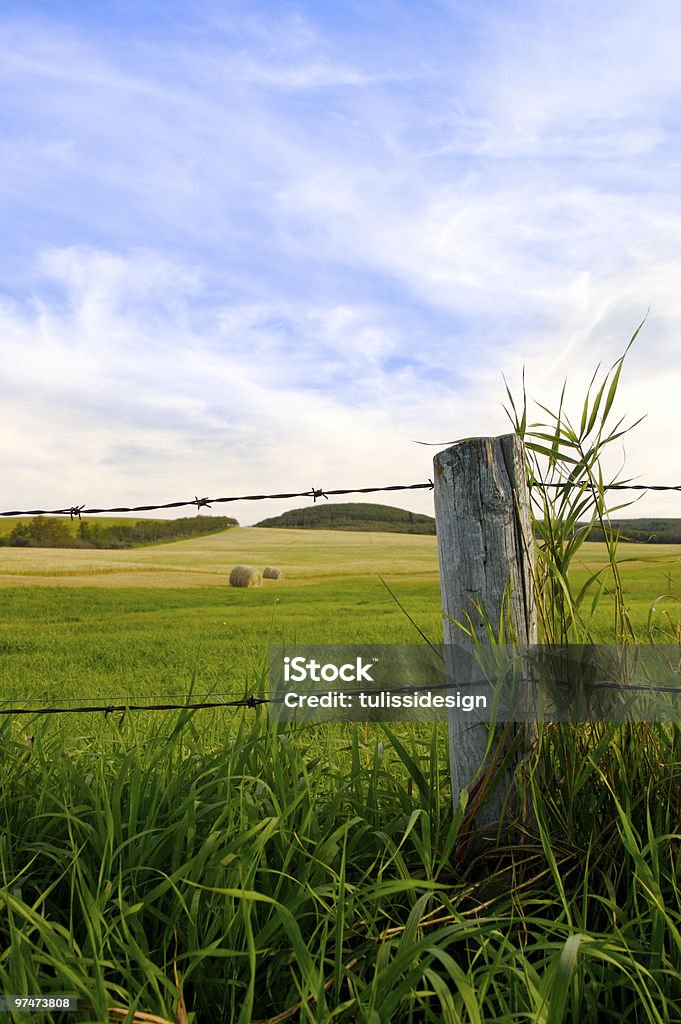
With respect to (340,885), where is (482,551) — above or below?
above

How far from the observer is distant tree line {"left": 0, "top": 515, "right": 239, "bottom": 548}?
2594cm

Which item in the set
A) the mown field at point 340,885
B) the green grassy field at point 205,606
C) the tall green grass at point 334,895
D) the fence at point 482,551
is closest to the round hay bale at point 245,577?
the green grassy field at point 205,606

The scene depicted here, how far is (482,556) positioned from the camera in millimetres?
2172

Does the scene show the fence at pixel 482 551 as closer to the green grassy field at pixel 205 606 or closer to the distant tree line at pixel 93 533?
the green grassy field at pixel 205 606

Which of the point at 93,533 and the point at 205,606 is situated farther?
the point at 93,533

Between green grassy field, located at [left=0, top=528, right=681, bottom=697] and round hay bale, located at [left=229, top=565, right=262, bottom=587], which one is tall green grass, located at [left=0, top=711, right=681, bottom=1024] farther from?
round hay bale, located at [left=229, top=565, right=262, bottom=587]

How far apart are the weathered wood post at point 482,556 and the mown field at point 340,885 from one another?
146 millimetres

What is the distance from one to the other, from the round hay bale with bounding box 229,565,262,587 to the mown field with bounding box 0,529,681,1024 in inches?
821

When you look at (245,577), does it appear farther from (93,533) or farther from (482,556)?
(482,556)

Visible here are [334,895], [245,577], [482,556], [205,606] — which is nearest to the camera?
[334,895]

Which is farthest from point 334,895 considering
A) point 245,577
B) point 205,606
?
point 245,577

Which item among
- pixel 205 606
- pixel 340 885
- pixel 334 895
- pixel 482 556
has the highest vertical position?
pixel 482 556

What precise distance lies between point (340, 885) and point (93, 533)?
26.7 metres

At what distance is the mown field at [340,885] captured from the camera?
166cm
